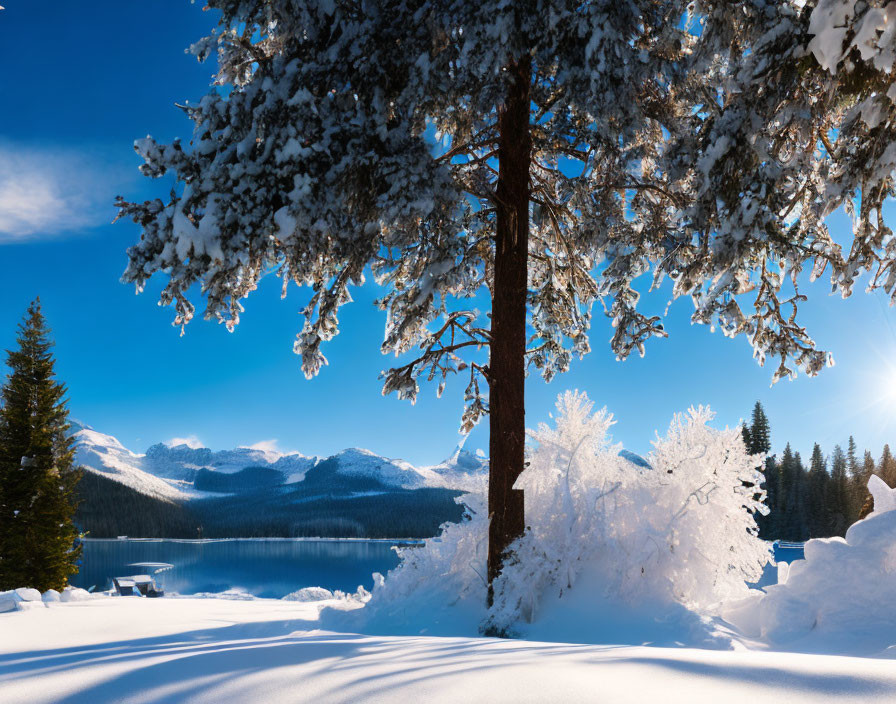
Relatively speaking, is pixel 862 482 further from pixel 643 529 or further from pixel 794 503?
pixel 643 529

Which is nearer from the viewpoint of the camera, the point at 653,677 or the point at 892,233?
the point at 653,677

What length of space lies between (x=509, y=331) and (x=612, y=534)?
2831 millimetres

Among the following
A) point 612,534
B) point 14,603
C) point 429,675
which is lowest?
point 14,603

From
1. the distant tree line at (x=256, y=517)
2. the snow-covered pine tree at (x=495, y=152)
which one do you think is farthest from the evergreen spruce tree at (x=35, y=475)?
the distant tree line at (x=256, y=517)

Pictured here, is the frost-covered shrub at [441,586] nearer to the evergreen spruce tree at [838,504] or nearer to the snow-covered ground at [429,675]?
the snow-covered ground at [429,675]

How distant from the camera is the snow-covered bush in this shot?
6473 mm

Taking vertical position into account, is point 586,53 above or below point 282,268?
above

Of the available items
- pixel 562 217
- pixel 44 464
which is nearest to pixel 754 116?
pixel 562 217

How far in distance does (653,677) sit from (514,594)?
3995 millimetres

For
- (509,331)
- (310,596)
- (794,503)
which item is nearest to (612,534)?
(509,331)

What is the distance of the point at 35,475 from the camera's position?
58.8 ft

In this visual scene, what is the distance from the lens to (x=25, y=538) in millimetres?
17188

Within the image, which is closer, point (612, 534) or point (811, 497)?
point (612, 534)

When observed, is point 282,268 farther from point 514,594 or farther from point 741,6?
point 741,6
